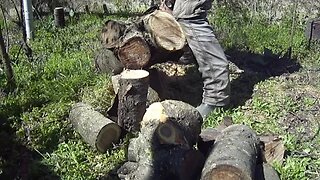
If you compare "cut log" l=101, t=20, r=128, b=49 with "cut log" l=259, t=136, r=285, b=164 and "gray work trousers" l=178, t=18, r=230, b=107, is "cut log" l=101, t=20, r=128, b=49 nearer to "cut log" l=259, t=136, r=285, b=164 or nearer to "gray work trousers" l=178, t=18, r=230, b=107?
"gray work trousers" l=178, t=18, r=230, b=107

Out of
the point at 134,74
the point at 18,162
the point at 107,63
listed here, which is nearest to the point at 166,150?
the point at 134,74

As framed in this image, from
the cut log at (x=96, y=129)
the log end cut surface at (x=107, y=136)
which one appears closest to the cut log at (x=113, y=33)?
the cut log at (x=96, y=129)

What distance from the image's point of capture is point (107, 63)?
521 cm

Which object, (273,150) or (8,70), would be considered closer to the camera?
(273,150)

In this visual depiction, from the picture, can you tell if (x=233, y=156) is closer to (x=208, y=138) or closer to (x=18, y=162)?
(x=208, y=138)

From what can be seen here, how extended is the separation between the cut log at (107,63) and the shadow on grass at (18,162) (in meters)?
1.25

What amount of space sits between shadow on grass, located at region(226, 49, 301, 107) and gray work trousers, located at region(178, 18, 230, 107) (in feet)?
1.31

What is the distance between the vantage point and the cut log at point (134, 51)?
4594 mm

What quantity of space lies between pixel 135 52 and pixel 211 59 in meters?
0.72

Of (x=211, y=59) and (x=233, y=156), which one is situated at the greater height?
(x=211, y=59)

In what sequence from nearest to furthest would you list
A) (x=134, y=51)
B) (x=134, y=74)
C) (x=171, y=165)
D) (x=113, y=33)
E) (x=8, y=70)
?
(x=171, y=165) → (x=134, y=74) → (x=134, y=51) → (x=113, y=33) → (x=8, y=70)

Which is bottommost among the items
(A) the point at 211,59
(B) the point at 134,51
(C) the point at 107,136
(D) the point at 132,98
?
(C) the point at 107,136

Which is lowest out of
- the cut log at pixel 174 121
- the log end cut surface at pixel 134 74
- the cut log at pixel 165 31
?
the cut log at pixel 174 121

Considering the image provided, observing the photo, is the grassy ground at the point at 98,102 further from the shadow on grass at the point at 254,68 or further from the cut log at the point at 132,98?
the cut log at the point at 132,98
